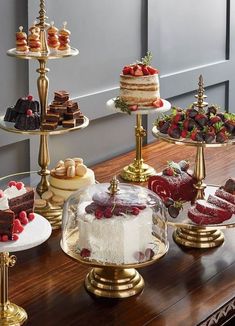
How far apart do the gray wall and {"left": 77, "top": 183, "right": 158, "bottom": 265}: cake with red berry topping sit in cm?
94

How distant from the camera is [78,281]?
2.06m

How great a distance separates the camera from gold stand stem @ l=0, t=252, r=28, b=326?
1773mm

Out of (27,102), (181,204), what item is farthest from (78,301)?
(27,102)

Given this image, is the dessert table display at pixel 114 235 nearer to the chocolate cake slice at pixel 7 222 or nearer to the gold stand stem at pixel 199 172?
the chocolate cake slice at pixel 7 222

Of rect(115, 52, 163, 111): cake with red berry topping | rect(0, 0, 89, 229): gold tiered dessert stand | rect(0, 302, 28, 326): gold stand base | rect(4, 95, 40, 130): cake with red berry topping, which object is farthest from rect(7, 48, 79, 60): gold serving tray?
rect(0, 302, 28, 326): gold stand base

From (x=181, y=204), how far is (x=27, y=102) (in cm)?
57

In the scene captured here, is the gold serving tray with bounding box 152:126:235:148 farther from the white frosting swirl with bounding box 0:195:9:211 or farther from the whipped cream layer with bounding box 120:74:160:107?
the white frosting swirl with bounding box 0:195:9:211

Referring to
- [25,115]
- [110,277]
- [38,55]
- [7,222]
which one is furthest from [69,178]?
[7,222]

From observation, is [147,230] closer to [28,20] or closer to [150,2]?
[28,20]

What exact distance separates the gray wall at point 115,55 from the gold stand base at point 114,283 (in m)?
0.94

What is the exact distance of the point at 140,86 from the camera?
2777mm

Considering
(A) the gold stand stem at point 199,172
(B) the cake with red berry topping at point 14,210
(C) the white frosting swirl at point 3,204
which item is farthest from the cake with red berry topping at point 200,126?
(C) the white frosting swirl at point 3,204

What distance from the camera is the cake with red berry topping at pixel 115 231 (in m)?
1.93

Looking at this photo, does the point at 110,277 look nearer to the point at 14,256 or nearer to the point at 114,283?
the point at 114,283
